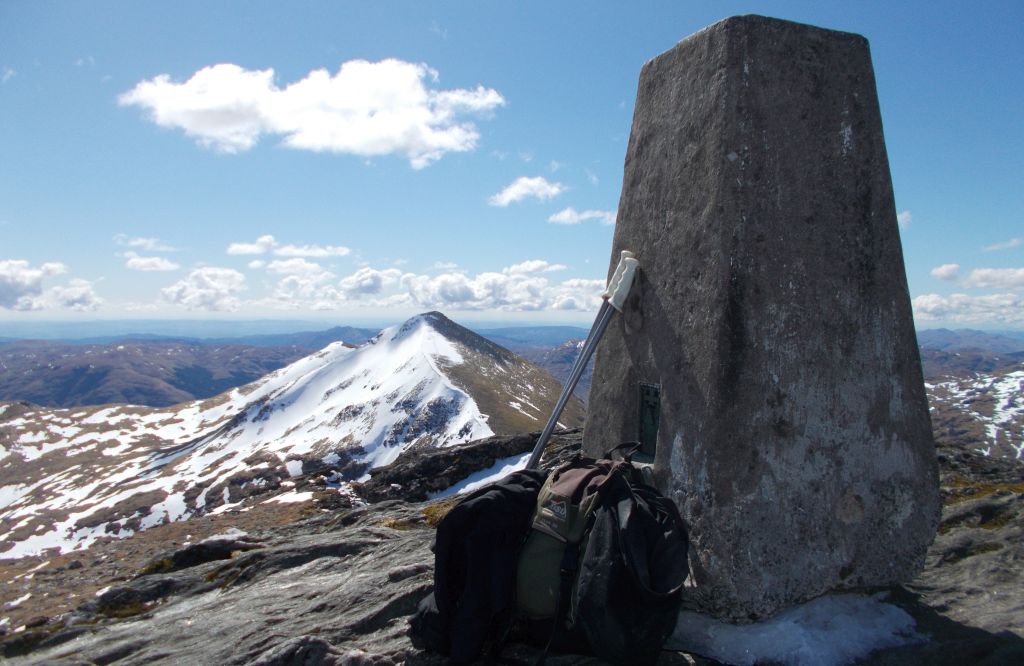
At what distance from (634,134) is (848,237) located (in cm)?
306

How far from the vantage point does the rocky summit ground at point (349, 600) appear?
579cm

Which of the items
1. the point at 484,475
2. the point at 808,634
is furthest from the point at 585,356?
the point at 484,475

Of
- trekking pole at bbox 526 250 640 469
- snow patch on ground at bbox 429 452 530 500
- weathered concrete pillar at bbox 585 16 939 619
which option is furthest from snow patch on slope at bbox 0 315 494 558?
weathered concrete pillar at bbox 585 16 939 619

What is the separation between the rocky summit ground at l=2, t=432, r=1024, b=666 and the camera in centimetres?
579

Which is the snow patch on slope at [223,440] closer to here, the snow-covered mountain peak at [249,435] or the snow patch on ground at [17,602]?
the snow-covered mountain peak at [249,435]

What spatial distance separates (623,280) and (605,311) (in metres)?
0.50

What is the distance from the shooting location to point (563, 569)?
16.6ft

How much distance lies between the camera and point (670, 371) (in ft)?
21.0

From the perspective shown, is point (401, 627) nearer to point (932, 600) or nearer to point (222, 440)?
point (932, 600)

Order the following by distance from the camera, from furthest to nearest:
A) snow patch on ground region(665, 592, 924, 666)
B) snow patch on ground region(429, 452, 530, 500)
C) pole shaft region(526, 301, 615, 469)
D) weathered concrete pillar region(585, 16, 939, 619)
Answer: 1. snow patch on ground region(429, 452, 530, 500)
2. pole shaft region(526, 301, 615, 469)
3. weathered concrete pillar region(585, 16, 939, 619)
4. snow patch on ground region(665, 592, 924, 666)

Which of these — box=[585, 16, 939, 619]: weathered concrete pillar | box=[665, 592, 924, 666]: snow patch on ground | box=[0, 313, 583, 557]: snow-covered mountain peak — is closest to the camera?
box=[665, 592, 924, 666]: snow patch on ground

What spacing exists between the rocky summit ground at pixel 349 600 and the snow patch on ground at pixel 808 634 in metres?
0.16

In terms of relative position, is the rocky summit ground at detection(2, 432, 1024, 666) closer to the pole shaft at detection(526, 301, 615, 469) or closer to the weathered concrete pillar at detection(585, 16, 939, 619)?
the weathered concrete pillar at detection(585, 16, 939, 619)

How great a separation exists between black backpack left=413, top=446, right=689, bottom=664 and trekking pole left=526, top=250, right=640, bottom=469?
159 centimetres
